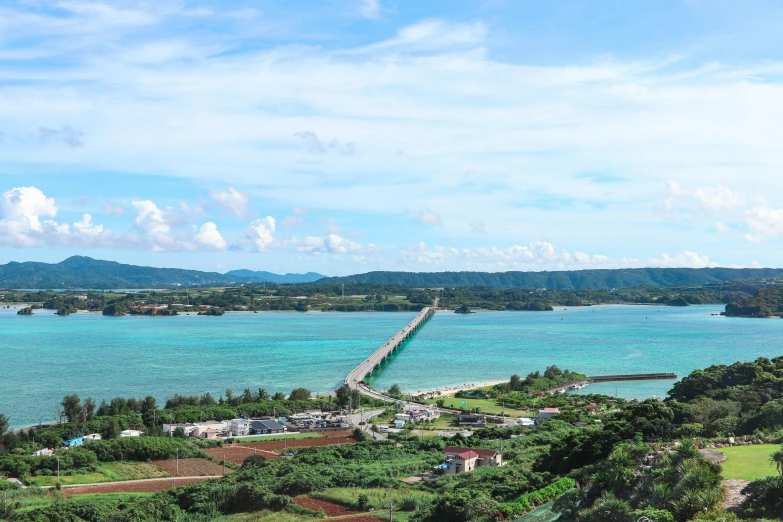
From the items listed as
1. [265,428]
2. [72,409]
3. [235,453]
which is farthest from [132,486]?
[72,409]

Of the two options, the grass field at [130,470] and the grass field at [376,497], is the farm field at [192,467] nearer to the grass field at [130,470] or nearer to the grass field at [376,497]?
the grass field at [130,470]

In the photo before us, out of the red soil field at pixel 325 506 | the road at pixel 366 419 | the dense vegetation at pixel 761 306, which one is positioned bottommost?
the road at pixel 366 419

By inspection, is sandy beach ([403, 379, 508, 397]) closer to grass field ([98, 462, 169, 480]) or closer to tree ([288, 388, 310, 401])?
tree ([288, 388, 310, 401])

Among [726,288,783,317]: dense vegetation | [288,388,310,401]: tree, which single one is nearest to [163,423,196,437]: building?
[288,388,310,401]: tree

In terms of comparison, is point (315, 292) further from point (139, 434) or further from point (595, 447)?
point (595, 447)

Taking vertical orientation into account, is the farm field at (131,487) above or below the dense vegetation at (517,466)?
below

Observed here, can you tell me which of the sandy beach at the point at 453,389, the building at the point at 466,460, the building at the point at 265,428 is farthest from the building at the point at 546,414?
the building at the point at 265,428

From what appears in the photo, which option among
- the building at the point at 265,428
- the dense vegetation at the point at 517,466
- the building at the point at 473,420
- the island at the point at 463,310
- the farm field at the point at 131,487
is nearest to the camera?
the dense vegetation at the point at 517,466
